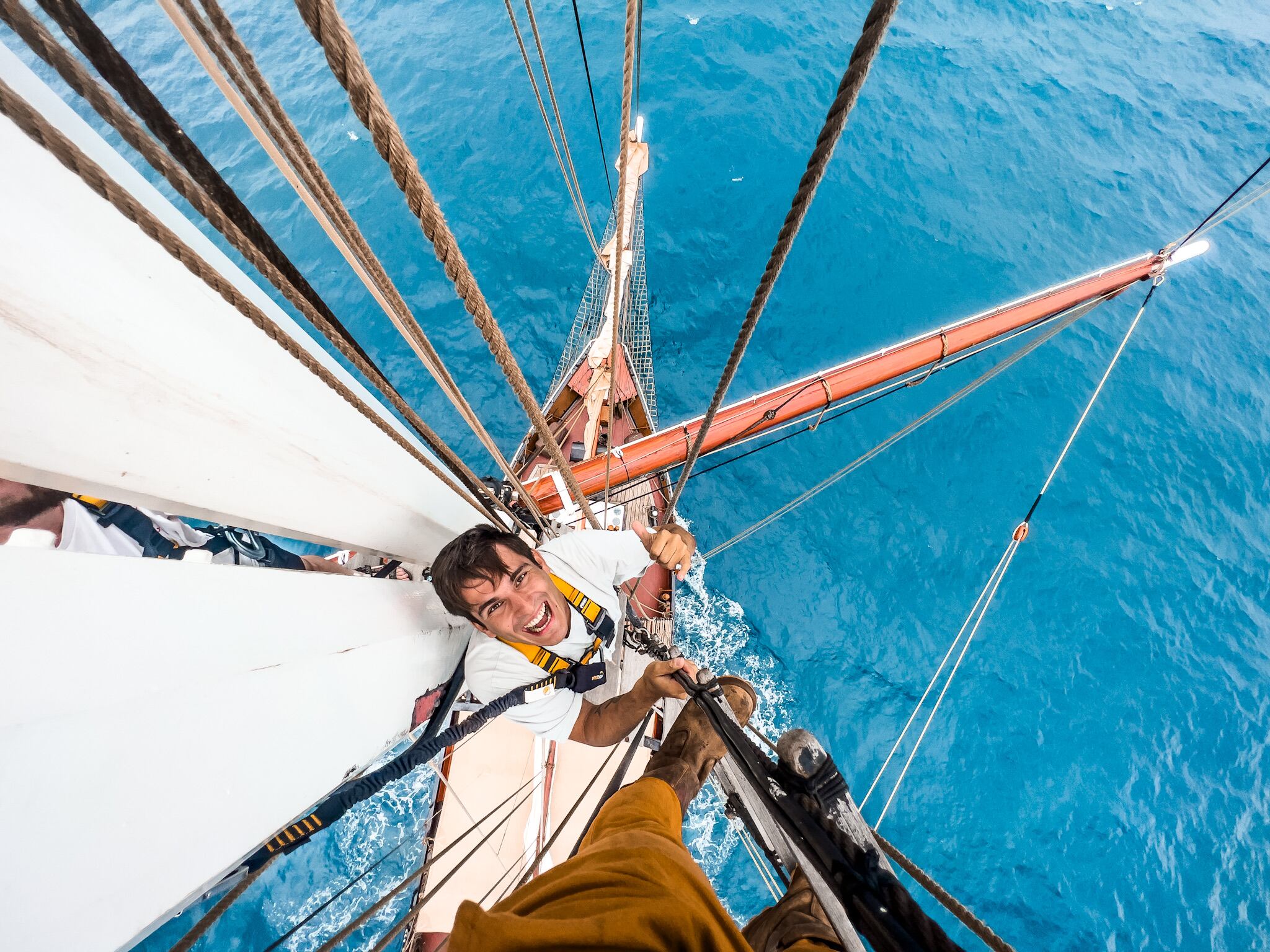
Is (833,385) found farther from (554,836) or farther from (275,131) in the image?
(275,131)

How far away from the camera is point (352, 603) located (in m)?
1.44

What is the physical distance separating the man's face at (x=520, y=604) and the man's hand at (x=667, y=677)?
0.45 meters

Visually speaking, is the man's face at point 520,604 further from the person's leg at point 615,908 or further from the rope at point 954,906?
the rope at point 954,906

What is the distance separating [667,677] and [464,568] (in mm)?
833

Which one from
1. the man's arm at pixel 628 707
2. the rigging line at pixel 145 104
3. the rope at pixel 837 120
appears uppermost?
the rigging line at pixel 145 104

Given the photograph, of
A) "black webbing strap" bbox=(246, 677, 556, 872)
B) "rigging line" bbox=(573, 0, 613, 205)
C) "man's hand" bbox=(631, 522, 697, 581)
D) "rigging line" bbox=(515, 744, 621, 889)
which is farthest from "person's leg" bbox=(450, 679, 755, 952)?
"rigging line" bbox=(573, 0, 613, 205)

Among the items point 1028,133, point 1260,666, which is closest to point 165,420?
point 1260,666

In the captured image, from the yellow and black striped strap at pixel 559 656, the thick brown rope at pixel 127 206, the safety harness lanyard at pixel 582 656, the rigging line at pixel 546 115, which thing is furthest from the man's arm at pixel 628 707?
the rigging line at pixel 546 115

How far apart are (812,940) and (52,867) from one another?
1.16 metres

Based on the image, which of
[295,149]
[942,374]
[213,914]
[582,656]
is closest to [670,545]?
[582,656]

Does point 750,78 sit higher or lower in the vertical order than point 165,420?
higher

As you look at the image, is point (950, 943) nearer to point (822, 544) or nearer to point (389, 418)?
point (389, 418)

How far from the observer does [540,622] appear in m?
2.15

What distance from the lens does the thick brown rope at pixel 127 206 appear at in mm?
577
